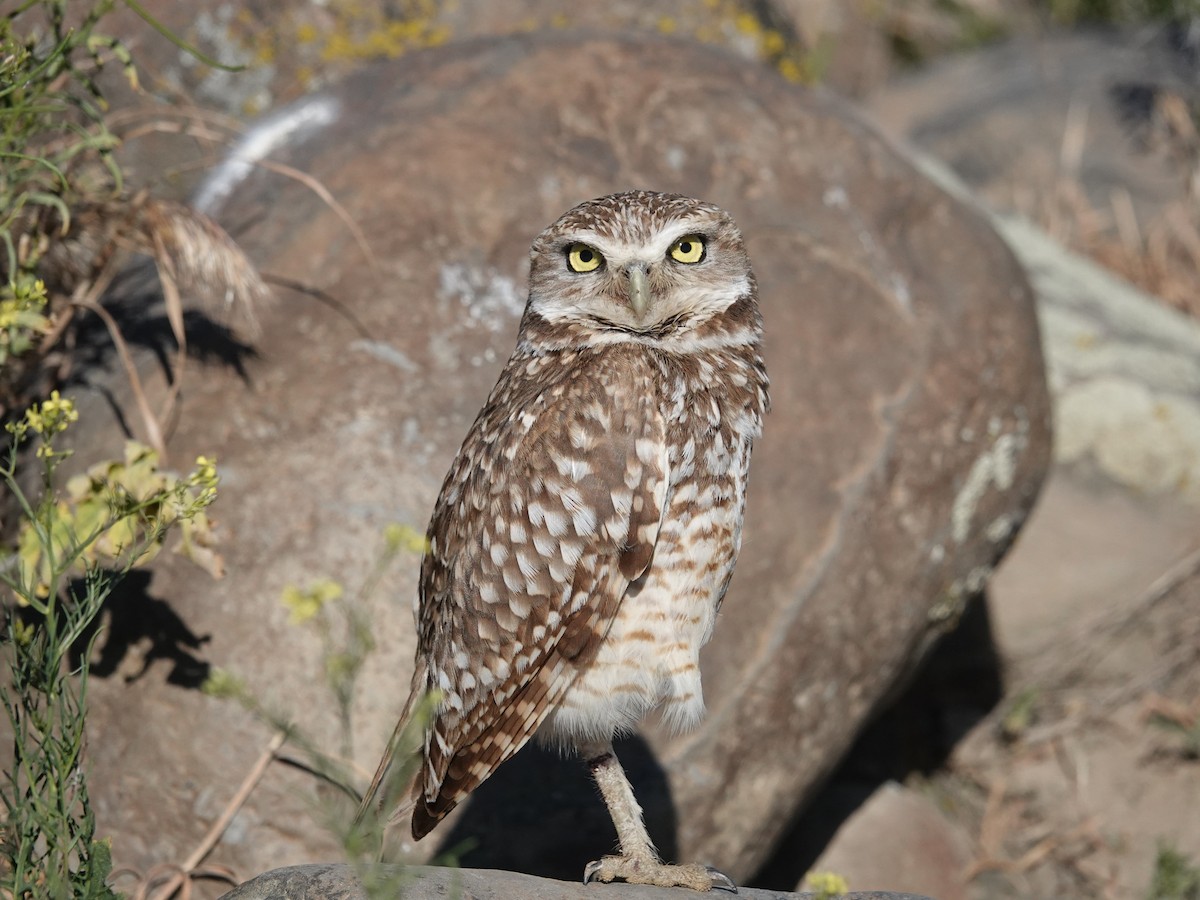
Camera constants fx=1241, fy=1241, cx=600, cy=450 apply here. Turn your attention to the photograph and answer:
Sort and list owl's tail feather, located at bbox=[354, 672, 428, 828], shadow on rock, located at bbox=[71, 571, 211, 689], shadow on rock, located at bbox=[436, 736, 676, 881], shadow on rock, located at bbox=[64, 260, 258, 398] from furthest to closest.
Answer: shadow on rock, located at bbox=[64, 260, 258, 398] < shadow on rock, located at bbox=[436, 736, 676, 881] < shadow on rock, located at bbox=[71, 571, 211, 689] < owl's tail feather, located at bbox=[354, 672, 428, 828]

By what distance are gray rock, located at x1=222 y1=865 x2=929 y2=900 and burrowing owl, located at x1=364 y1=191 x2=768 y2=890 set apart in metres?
0.29

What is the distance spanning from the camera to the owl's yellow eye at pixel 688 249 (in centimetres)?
295

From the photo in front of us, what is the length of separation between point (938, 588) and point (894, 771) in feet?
Result: 4.66

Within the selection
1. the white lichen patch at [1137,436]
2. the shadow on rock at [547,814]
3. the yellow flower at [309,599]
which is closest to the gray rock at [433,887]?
the yellow flower at [309,599]

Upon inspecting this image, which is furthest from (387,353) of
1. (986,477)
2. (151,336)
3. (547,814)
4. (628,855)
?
(986,477)

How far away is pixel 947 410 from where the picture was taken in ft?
13.8

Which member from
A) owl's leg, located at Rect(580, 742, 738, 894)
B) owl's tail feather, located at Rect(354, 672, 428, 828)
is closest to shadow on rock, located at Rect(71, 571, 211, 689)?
owl's tail feather, located at Rect(354, 672, 428, 828)

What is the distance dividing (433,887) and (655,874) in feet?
2.30

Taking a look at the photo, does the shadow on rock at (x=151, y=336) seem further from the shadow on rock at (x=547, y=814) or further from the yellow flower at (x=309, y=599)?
the yellow flower at (x=309, y=599)

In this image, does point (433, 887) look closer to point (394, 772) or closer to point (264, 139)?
point (394, 772)

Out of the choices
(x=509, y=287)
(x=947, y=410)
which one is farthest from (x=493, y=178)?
(x=947, y=410)

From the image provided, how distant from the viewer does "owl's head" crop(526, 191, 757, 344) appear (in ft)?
9.52

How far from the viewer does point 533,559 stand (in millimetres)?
2861

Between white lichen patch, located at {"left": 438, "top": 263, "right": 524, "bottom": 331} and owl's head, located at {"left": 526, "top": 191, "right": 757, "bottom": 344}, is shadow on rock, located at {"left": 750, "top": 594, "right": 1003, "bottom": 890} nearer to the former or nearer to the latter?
white lichen patch, located at {"left": 438, "top": 263, "right": 524, "bottom": 331}
